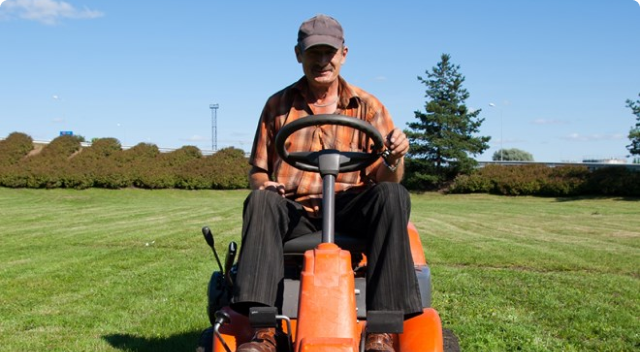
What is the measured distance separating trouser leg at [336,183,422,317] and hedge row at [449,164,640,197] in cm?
3286

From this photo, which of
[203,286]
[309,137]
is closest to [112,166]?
[203,286]

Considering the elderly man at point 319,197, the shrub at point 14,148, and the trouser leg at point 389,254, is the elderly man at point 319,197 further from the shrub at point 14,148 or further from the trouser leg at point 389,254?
the shrub at point 14,148

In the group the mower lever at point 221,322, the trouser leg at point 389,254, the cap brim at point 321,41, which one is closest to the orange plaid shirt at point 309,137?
the cap brim at point 321,41

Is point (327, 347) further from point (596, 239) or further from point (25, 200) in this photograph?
point (25, 200)

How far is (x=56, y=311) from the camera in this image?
20.3 feet

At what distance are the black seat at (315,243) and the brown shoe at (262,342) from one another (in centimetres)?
45

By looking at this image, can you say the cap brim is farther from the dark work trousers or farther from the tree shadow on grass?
the tree shadow on grass

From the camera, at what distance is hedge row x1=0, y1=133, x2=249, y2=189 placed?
3547cm

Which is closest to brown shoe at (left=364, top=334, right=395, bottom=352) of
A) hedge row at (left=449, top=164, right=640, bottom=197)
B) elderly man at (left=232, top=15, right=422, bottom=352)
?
elderly man at (left=232, top=15, right=422, bottom=352)

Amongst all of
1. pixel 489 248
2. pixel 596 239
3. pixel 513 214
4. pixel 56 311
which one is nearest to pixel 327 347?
pixel 56 311

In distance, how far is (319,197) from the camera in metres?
3.80

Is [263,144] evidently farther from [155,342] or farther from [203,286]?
[203,286]

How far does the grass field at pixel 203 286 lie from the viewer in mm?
5145

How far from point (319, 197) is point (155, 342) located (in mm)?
1994
